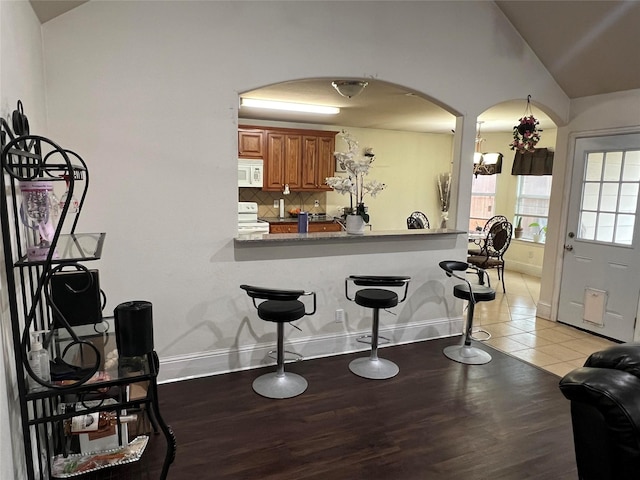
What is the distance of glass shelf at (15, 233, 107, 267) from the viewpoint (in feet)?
5.02

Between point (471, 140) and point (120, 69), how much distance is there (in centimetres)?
299

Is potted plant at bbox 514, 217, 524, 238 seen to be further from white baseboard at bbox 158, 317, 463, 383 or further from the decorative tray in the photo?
the decorative tray

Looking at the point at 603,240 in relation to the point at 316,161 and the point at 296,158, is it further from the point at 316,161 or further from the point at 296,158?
the point at 296,158

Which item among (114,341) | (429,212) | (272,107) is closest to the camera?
(114,341)

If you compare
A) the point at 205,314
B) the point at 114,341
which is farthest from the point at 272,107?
the point at 114,341

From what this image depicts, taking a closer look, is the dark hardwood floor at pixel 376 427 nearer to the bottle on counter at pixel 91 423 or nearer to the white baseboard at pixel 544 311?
the bottle on counter at pixel 91 423

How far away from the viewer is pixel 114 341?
1957 millimetres

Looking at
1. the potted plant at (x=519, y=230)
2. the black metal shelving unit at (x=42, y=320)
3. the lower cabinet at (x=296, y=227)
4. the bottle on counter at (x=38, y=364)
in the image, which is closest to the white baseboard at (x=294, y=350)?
the black metal shelving unit at (x=42, y=320)

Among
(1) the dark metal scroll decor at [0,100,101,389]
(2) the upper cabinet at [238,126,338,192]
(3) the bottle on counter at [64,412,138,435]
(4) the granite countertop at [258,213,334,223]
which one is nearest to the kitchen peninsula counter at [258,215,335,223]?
(4) the granite countertop at [258,213,334,223]

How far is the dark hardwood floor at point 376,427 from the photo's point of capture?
7.29 ft

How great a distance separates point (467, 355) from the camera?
364cm

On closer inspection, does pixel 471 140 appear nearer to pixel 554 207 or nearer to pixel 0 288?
pixel 554 207

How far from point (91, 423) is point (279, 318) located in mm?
1214

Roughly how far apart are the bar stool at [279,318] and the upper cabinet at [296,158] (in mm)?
3680
